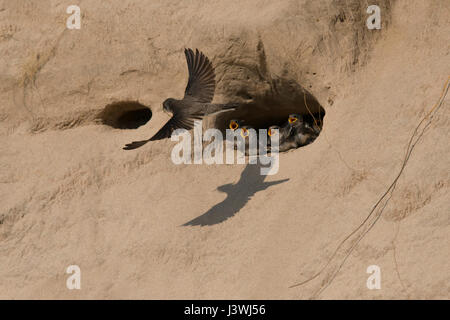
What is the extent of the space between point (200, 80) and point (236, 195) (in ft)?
2.06

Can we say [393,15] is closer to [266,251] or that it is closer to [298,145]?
[298,145]

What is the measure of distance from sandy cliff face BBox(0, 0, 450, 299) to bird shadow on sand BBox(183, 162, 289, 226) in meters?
0.01

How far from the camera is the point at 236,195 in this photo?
3.47 m

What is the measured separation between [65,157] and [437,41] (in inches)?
80.1

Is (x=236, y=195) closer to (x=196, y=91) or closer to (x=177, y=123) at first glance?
(x=177, y=123)

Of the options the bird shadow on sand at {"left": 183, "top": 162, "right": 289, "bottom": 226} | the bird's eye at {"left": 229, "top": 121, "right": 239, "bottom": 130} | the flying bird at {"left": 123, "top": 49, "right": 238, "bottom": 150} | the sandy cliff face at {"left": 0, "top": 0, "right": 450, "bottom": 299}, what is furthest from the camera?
the bird's eye at {"left": 229, "top": 121, "right": 239, "bottom": 130}

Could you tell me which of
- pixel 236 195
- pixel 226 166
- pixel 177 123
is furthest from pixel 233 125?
pixel 236 195

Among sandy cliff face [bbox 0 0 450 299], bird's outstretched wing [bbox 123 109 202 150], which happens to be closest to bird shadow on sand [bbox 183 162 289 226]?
sandy cliff face [bbox 0 0 450 299]

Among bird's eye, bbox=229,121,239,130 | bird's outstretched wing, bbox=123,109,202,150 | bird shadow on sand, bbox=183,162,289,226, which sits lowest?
bird shadow on sand, bbox=183,162,289,226

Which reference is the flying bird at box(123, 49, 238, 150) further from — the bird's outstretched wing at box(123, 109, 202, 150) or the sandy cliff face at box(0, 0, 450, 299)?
the sandy cliff face at box(0, 0, 450, 299)

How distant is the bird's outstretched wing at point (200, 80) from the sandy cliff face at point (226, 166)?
23 cm

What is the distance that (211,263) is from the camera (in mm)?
3180

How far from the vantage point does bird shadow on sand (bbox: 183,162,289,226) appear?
339 cm

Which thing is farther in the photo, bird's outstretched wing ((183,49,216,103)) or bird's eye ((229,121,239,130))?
bird's eye ((229,121,239,130))
